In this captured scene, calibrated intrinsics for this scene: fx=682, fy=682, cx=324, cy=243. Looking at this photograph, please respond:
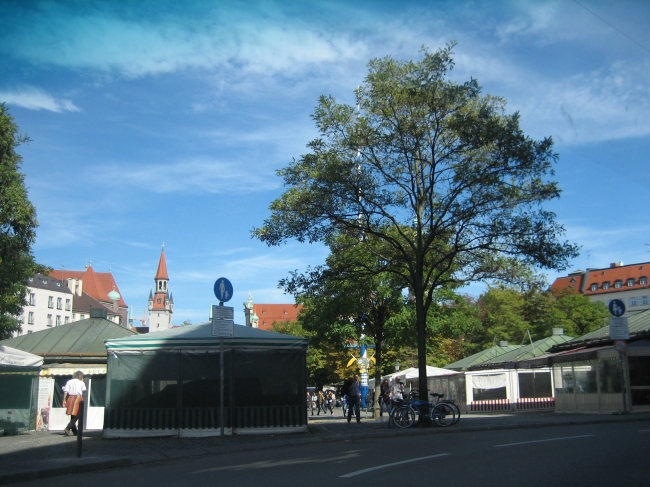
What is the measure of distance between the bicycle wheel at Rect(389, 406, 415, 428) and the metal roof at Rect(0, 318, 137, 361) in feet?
32.8

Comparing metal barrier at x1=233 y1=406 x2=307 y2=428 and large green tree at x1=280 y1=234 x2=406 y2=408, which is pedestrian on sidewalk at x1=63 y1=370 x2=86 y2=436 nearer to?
metal barrier at x1=233 y1=406 x2=307 y2=428

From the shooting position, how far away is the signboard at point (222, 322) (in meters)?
15.9

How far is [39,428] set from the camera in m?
22.5

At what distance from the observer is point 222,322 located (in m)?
16.0

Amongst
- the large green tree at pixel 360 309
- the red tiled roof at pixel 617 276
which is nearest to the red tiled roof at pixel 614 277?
the red tiled roof at pixel 617 276

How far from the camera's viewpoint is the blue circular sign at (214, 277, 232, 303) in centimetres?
1634

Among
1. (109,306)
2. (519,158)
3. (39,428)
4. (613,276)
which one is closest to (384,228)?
(519,158)

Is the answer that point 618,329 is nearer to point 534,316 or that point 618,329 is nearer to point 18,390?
point 18,390

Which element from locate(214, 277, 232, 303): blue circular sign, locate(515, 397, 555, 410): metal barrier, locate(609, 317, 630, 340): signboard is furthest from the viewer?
locate(515, 397, 555, 410): metal barrier

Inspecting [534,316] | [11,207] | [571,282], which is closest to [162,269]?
[571,282]

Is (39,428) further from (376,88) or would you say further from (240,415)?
(376,88)

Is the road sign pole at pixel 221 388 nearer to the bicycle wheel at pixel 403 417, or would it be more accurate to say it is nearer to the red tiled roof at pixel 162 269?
the bicycle wheel at pixel 403 417

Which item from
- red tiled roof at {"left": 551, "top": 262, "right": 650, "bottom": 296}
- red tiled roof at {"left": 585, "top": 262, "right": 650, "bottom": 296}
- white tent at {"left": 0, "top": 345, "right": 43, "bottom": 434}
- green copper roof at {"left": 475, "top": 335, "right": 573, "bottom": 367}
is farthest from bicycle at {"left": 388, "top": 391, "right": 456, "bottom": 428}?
red tiled roof at {"left": 585, "top": 262, "right": 650, "bottom": 296}

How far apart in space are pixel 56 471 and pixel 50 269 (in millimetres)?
19137
